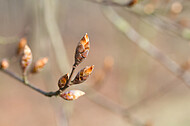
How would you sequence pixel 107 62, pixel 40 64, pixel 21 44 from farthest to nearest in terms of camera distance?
1. pixel 107 62
2. pixel 21 44
3. pixel 40 64

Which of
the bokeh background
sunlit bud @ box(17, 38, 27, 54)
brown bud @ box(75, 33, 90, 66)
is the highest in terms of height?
brown bud @ box(75, 33, 90, 66)

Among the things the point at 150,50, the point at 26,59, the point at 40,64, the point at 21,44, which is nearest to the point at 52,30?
the point at 21,44

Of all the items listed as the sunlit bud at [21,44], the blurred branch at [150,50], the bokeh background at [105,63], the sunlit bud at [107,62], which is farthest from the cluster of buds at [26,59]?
the sunlit bud at [107,62]

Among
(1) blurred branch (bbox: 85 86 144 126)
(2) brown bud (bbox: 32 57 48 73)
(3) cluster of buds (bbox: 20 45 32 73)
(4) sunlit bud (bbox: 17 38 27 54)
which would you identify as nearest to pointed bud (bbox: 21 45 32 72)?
(3) cluster of buds (bbox: 20 45 32 73)

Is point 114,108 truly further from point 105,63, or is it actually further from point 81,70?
point 81,70

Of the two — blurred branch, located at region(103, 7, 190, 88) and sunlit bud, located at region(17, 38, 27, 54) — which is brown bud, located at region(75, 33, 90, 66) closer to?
sunlit bud, located at region(17, 38, 27, 54)

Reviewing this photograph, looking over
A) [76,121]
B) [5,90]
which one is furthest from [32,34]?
[5,90]

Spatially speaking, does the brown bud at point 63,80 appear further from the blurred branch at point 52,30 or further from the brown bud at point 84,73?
the blurred branch at point 52,30

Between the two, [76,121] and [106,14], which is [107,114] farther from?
[106,14]
